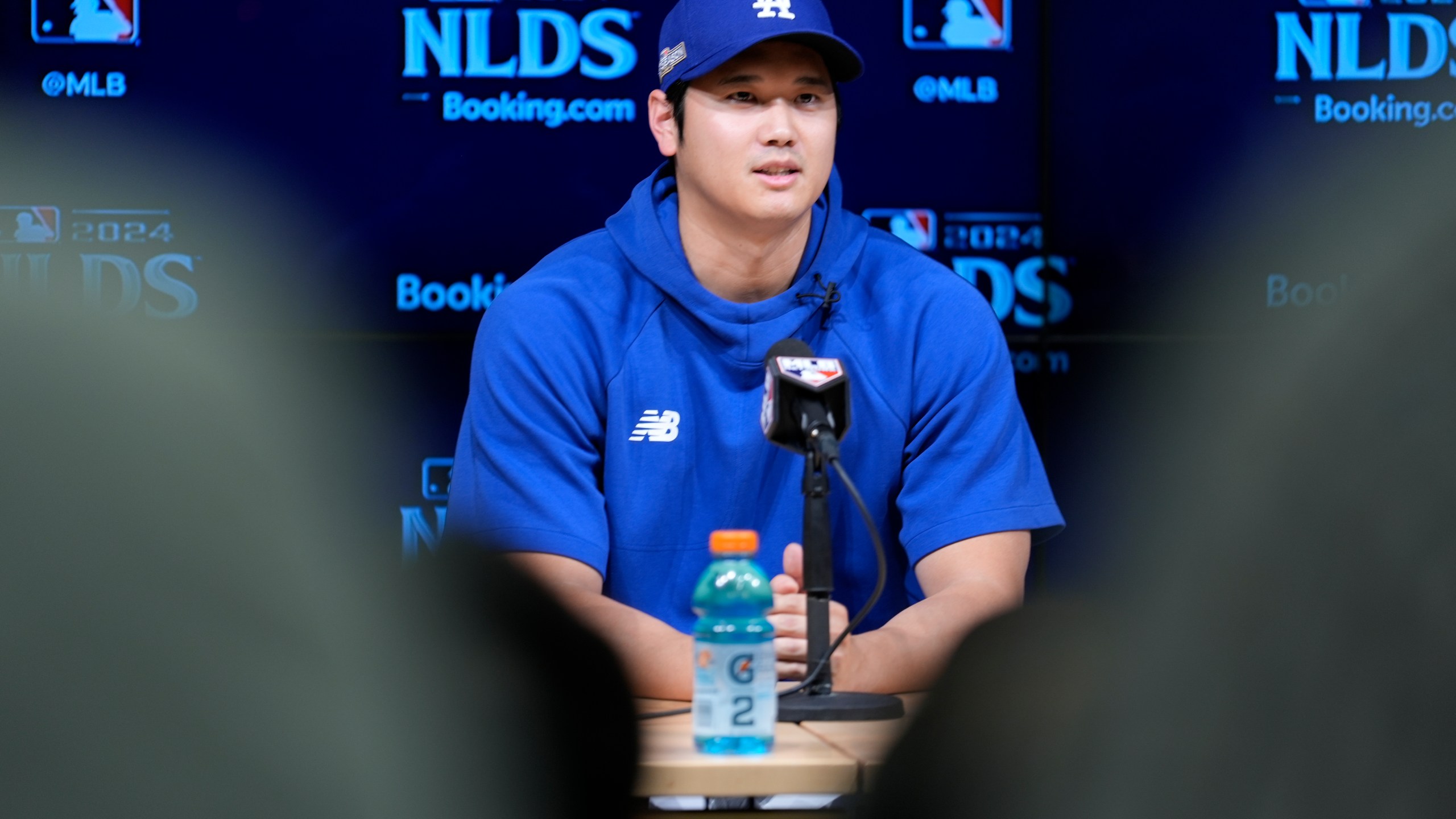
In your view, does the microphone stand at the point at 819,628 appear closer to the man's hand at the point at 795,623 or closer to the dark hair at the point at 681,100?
the man's hand at the point at 795,623

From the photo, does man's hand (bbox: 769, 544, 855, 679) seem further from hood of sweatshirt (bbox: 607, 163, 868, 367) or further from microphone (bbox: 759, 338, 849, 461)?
hood of sweatshirt (bbox: 607, 163, 868, 367)

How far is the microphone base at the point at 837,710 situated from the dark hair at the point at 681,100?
102 centimetres

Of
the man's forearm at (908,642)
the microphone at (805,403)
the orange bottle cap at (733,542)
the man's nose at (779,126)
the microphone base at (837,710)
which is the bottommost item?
the microphone base at (837,710)

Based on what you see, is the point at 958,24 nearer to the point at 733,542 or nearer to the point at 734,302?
the point at 734,302

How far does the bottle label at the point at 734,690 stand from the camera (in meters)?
1.20

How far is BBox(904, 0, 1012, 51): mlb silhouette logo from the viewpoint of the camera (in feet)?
8.90

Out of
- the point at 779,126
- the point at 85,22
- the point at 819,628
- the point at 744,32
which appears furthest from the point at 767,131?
the point at 85,22

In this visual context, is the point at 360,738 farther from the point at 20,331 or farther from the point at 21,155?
the point at 21,155

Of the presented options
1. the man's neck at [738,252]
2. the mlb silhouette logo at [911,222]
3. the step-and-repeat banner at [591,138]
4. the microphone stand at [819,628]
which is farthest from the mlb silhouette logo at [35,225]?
the microphone stand at [819,628]

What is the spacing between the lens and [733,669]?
3.96 feet

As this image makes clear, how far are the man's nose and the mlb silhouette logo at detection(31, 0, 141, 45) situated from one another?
1349mm

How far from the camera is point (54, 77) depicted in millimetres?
2697

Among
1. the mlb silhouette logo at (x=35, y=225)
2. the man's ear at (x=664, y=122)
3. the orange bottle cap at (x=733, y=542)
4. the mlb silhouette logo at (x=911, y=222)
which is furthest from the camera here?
the mlb silhouette logo at (x=911, y=222)

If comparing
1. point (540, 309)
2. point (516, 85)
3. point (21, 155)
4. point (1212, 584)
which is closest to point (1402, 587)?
point (1212, 584)
